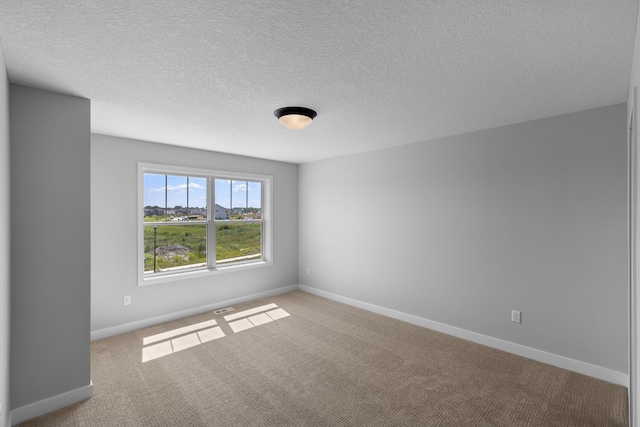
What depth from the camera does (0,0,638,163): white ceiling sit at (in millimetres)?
1478

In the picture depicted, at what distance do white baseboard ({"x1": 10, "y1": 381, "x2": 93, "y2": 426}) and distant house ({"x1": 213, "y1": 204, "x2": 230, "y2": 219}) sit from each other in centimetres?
270

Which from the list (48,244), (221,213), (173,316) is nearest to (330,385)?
(48,244)

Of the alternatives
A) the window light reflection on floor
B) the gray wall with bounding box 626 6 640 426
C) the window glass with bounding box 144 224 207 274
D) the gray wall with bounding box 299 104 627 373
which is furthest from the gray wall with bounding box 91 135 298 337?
the gray wall with bounding box 626 6 640 426

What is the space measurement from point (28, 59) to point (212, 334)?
122 inches

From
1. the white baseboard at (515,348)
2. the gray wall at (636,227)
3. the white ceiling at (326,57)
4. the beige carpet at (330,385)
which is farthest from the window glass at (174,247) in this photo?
the gray wall at (636,227)

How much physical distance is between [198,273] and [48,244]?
2.27 metres

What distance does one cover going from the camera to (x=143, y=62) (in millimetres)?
1968

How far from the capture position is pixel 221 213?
4.95 m

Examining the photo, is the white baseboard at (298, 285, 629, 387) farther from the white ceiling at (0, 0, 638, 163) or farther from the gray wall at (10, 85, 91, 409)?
the gray wall at (10, 85, 91, 409)

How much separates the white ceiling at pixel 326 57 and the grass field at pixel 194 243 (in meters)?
1.71

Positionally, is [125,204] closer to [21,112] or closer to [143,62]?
[21,112]

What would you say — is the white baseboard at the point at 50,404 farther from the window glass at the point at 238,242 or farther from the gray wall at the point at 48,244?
the window glass at the point at 238,242

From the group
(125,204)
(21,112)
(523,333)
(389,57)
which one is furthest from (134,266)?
(523,333)

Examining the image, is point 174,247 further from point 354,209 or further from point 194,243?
point 354,209
